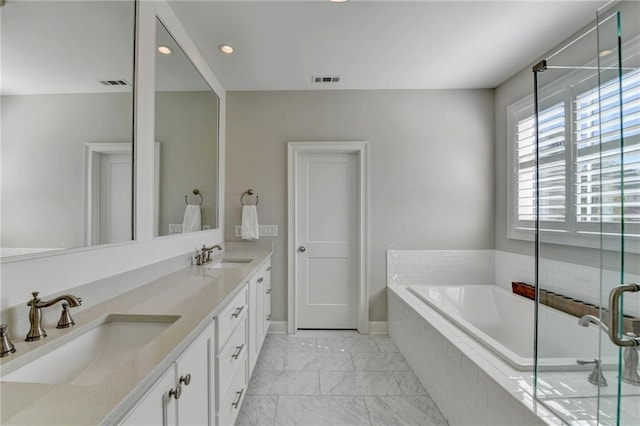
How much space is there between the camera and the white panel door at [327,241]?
3.23 meters

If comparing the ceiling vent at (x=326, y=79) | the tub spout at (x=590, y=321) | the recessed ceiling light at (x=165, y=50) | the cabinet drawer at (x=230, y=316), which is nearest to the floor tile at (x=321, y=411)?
the cabinet drawer at (x=230, y=316)

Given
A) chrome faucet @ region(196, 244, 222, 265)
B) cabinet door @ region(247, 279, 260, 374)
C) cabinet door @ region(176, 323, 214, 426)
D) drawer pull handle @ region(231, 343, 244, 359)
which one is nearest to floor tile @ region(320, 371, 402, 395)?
cabinet door @ region(247, 279, 260, 374)

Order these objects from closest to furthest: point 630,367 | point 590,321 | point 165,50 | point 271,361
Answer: point 630,367 < point 590,321 < point 165,50 < point 271,361

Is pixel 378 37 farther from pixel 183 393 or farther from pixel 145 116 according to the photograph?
pixel 183 393

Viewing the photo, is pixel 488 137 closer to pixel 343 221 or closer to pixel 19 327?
pixel 343 221

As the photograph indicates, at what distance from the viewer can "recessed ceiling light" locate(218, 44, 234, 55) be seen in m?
2.35

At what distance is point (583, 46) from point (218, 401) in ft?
8.11

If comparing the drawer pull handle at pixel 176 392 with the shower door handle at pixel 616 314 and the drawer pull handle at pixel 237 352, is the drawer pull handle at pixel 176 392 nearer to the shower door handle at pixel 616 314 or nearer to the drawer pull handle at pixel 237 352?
the drawer pull handle at pixel 237 352

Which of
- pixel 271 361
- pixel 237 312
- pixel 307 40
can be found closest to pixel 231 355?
pixel 237 312

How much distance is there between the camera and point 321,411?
6.27 feet

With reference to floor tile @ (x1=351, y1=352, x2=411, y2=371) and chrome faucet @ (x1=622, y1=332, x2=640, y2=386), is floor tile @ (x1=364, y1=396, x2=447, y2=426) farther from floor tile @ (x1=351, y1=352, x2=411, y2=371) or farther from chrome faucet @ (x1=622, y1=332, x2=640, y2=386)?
chrome faucet @ (x1=622, y1=332, x2=640, y2=386)

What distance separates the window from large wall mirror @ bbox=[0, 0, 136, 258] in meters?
2.25

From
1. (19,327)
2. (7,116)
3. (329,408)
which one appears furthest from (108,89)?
(329,408)

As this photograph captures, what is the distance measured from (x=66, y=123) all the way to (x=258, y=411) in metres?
1.93
